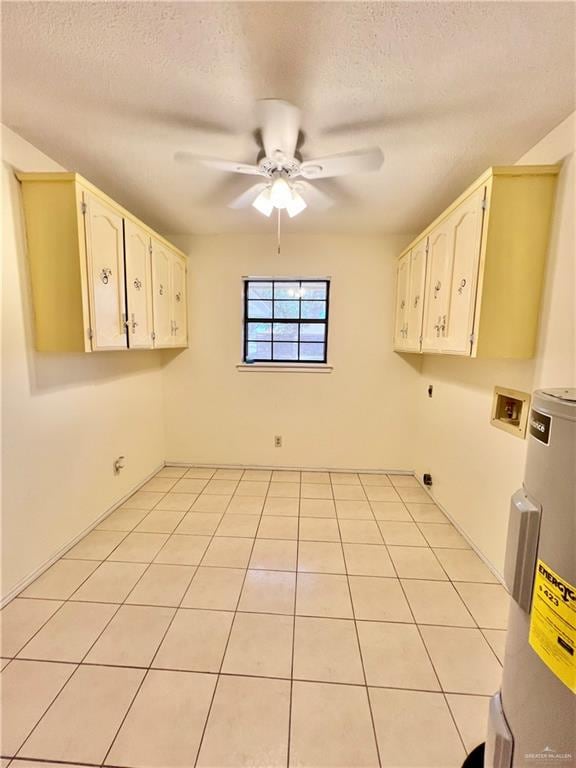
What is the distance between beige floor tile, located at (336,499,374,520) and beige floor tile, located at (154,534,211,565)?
43.2 inches

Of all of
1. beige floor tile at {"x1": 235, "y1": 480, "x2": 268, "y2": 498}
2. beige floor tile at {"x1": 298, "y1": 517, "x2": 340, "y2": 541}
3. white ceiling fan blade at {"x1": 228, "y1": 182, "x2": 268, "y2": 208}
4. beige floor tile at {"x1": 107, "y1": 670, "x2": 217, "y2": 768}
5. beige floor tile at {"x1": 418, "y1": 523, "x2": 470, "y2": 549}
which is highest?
white ceiling fan blade at {"x1": 228, "y1": 182, "x2": 268, "y2": 208}

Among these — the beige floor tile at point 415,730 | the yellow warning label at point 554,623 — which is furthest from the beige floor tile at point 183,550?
the yellow warning label at point 554,623

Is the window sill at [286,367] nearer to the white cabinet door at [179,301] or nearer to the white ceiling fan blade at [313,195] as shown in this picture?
the white cabinet door at [179,301]

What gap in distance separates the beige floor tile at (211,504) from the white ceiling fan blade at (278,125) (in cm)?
252

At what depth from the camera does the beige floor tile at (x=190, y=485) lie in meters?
3.01

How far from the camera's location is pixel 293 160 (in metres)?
1.67

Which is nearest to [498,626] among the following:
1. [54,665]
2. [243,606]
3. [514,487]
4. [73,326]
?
[514,487]

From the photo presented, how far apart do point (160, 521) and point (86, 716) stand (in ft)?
4.43

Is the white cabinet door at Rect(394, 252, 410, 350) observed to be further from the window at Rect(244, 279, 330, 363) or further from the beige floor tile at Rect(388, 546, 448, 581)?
the beige floor tile at Rect(388, 546, 448, 581)

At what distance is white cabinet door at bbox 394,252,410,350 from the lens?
287 centimetres

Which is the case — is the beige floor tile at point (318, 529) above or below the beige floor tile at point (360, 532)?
below

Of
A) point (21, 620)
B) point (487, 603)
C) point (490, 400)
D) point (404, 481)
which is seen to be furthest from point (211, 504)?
point (490, 400)

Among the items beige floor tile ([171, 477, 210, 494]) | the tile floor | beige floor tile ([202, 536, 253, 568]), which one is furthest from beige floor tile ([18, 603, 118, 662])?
beige floor tile ([171, 477, 210, 494])

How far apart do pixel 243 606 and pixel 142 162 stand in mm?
2619
